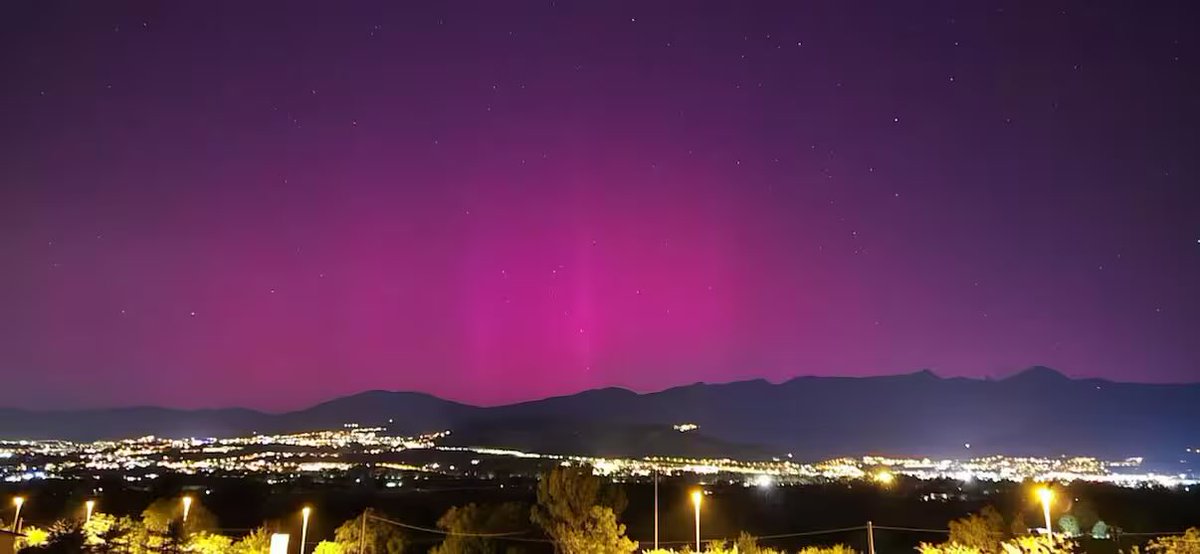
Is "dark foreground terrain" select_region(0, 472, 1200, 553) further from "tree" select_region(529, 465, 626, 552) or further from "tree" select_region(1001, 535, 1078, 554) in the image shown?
"tree" select_region(1001, 535, 1078, 554)

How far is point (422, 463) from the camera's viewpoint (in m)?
143

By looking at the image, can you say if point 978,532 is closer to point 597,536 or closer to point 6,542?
point 597,536

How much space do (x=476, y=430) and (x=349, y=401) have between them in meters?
24.4

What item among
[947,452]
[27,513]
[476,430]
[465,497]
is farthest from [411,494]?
[947,452]

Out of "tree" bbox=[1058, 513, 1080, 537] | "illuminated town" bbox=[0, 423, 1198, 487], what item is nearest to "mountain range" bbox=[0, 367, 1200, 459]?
"illuminated town" bbox=[0, 423, 1198, 487]

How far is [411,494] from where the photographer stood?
81.5m

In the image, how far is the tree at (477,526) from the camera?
30.5m

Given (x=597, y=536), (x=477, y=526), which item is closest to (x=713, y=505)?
(x=477, y=526)

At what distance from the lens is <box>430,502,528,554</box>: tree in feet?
100

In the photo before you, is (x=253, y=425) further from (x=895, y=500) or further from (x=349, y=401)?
(x=895, y=500)

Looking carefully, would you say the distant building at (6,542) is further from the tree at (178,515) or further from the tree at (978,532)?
the tree at (978,532)

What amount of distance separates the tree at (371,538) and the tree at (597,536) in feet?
25.8

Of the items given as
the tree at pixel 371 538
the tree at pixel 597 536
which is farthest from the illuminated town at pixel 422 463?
the tree at pixel 597 536

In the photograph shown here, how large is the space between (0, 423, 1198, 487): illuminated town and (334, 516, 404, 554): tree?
74897mm
